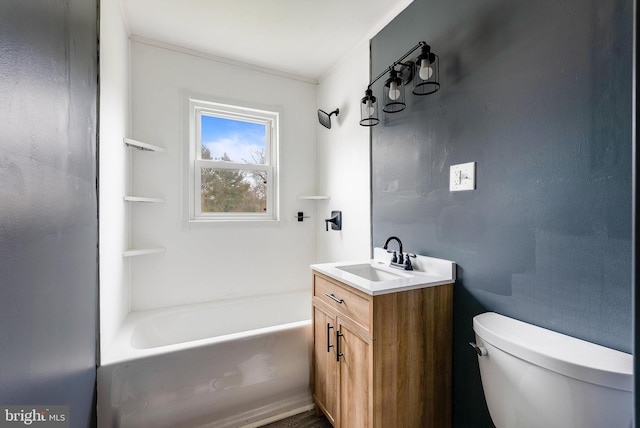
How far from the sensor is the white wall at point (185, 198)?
2.11 meters

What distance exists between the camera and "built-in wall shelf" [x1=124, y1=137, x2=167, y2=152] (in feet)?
5.98

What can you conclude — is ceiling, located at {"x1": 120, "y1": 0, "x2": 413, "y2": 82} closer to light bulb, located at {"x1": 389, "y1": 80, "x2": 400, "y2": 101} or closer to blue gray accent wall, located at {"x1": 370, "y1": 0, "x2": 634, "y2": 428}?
blue gray accent wall, located at {"x1": 370, "y1": 0, "x2": 634, "y2": 428}

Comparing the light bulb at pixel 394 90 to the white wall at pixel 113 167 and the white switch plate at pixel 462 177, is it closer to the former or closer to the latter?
the white switch plate at pixel 462 177

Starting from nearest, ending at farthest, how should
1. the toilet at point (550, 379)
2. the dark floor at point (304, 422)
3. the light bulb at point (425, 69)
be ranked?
the toilet at point (550, 379)
the light bulb at point (425, 69)
the dark floor at point (304, 422)

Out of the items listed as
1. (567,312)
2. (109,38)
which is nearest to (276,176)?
(109,38)

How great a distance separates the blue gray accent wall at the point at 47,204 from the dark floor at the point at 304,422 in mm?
932

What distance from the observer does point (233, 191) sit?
2.49 metres

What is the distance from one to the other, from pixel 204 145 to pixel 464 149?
2.02 meters

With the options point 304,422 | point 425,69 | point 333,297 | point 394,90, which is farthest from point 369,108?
point 304,422

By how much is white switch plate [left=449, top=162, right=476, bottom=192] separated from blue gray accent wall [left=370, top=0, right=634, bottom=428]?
0.03 meters

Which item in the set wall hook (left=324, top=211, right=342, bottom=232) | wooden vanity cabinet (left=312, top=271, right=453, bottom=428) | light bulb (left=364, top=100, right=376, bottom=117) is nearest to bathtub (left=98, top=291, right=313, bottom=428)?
wooden vanity cabinet (left=312, top=271, right=453, bottom=428)

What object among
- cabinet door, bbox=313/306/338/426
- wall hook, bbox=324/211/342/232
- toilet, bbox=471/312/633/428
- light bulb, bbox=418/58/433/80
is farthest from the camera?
wall hook, bbox=324/211/342/232

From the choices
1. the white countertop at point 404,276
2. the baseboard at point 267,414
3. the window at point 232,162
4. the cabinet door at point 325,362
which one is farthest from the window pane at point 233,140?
the baseboard at point 267,414

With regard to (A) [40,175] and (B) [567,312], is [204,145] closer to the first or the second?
(A) [40,175]
